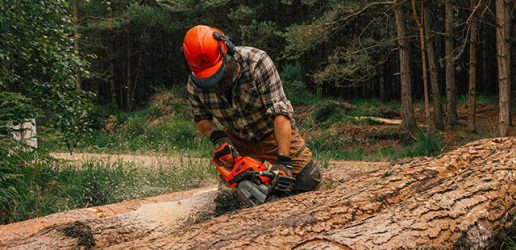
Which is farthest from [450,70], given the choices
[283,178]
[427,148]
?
[283,178]

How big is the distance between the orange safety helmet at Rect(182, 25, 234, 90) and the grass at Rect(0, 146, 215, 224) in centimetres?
210

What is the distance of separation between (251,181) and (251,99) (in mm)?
803

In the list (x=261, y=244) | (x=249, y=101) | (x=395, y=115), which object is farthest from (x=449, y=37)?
(x=261, y=244)

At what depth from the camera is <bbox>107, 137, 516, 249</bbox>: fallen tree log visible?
2.81 metres

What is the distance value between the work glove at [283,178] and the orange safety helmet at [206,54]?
765mm

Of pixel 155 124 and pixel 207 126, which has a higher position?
pixel 207 126

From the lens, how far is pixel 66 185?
586cm

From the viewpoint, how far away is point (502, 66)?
8.60 metres

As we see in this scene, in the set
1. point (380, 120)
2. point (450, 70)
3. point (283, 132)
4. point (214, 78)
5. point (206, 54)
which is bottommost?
point (380, 120)

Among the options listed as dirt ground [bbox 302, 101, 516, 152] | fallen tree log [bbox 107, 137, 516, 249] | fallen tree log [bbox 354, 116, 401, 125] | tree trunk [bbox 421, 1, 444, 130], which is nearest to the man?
fallen tree log [bbox 107, 137, 516, 249]

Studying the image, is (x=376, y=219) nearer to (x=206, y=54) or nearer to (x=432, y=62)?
(x=206, y=54)

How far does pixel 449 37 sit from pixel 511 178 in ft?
31.3

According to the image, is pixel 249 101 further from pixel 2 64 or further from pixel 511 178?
pixel 2 64

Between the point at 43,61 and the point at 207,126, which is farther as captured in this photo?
the point at 43,61
